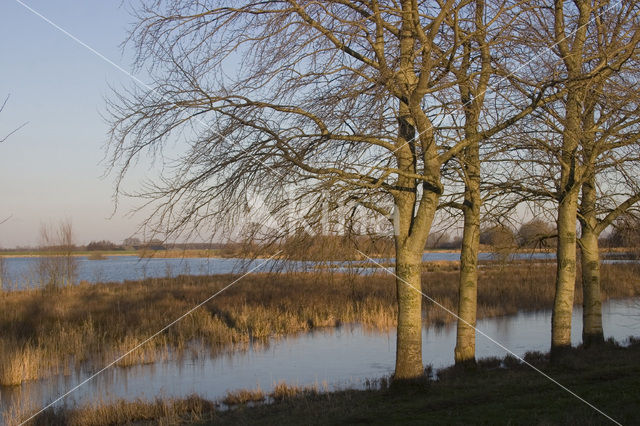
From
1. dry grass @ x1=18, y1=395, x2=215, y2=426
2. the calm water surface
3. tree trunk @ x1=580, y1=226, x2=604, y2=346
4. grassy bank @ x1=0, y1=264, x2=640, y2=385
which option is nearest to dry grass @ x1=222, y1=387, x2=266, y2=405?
dry grass @ x1=18, y1=395, x2=215, y2=426

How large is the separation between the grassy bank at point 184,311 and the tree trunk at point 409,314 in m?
1.07

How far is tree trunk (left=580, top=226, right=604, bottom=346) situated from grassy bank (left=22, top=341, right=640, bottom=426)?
1.73 ft

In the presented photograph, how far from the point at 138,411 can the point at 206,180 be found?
499cm

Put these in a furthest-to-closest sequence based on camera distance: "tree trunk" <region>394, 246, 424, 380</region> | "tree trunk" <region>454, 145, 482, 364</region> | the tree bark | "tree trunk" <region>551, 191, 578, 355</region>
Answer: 1. the tree bark
2. "tree trunk" <region>551, 191, 578, 355</region>
3. "tree trunk" <region>454, 145, 482, 364</region>
4. "tree trunk" <region>394, 246, 424, 380</region>

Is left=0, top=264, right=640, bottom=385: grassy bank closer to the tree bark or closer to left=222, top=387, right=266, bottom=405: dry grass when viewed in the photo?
the tree bark

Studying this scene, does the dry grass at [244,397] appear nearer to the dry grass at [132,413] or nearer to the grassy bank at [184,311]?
the dry grass at [132,413]

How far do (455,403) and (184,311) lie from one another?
17.2m

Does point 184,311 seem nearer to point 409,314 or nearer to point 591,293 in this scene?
point 591,293

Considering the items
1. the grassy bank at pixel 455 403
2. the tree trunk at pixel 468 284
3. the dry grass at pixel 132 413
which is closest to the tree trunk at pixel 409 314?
the grassy bank at pixel 455 403

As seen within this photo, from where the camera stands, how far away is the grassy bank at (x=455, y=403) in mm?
7434

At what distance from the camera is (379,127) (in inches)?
339

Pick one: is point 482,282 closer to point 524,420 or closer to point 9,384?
point 9,384

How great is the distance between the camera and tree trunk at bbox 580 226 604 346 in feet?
45.6

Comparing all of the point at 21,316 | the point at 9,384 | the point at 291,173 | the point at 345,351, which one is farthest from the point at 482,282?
the point at 291,173
